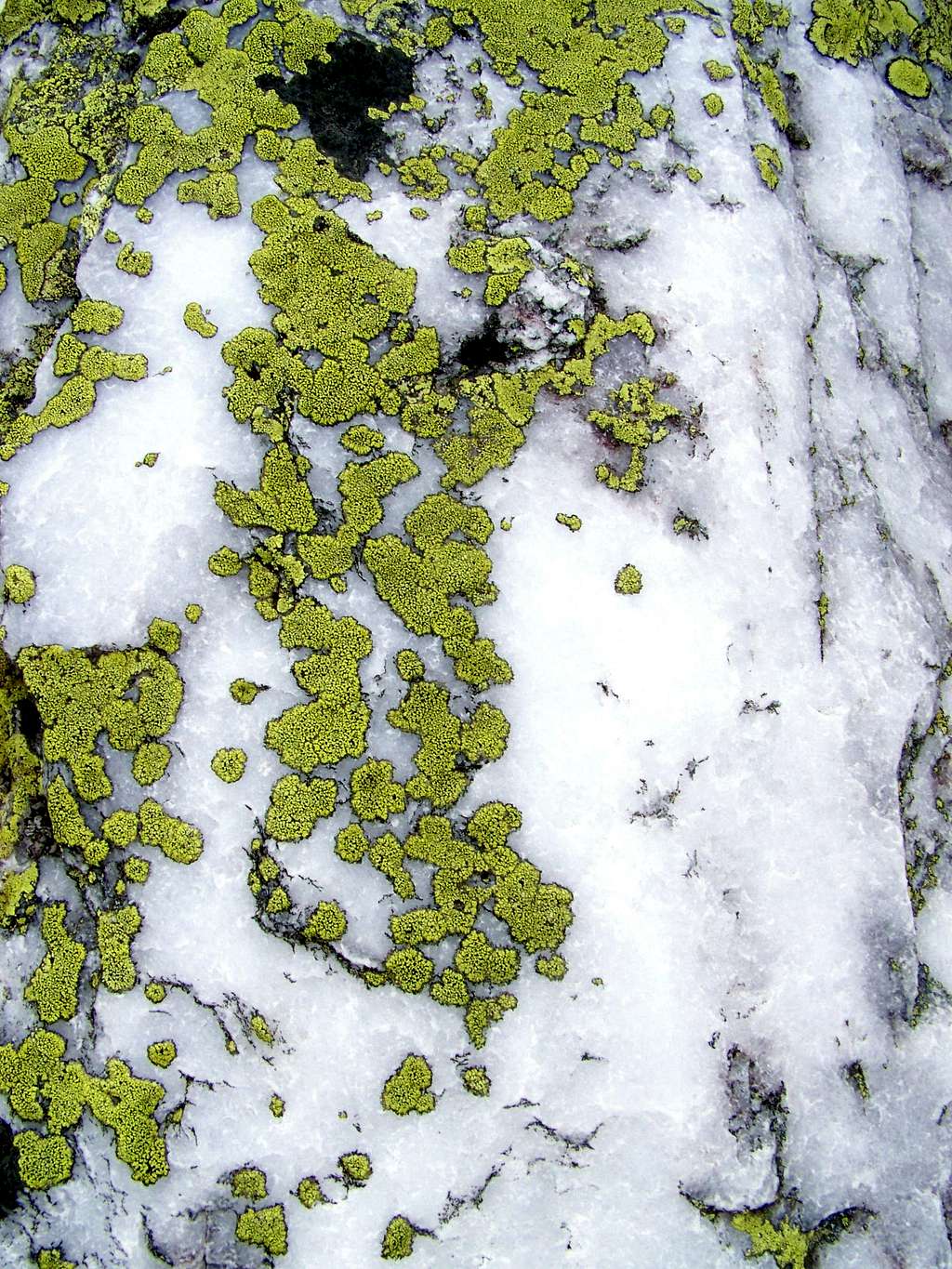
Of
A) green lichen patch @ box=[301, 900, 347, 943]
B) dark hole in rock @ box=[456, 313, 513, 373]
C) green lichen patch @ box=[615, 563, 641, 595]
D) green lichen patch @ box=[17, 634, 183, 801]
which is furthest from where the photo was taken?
dark hole in rock @ box=[456, 313, 513, 373]

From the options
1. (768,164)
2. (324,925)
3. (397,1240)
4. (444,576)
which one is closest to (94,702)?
(324,925)

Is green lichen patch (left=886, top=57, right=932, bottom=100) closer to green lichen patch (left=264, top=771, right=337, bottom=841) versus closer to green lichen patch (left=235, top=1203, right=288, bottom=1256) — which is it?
green lichen patch (left=264, top=771, right=337, bottom=841)

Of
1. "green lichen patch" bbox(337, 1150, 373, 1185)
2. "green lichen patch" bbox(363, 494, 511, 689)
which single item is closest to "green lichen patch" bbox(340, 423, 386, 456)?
"green lichen patch" bbox(363, 494, 511, 689)

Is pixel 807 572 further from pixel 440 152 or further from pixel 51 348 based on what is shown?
pixel 51 348

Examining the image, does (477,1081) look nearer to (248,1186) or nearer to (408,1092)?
(408,1092)

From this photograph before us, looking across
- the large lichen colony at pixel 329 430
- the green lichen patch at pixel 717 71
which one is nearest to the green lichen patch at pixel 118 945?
the large lichen colony at pixel 329 430

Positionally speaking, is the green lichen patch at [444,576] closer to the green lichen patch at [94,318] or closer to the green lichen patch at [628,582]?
the green lichen patch at [628,582]
